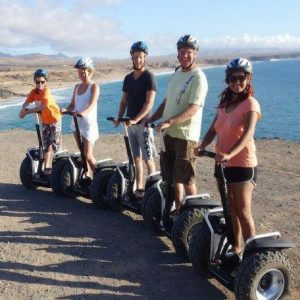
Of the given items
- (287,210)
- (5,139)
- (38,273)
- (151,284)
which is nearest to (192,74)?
(151,284)

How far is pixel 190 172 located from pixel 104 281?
4.50 feet

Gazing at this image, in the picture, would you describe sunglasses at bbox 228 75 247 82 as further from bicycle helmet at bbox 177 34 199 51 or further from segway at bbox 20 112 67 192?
segway at bbox 20 112 67 192

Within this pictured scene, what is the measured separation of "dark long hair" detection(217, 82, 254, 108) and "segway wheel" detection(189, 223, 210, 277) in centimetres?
114

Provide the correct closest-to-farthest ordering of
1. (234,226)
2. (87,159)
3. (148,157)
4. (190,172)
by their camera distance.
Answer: (234,226), (190,172), (148,157), (87,159)

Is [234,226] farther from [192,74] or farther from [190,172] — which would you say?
[192,74]

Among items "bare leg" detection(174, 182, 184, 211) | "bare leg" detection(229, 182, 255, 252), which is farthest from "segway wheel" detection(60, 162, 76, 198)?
"bare leg" detection(229, 182, 255, 252)

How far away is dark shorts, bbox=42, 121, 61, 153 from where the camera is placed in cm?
746

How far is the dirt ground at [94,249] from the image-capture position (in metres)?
4.41

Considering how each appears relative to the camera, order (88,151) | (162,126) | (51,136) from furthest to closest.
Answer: (51,136) → (88,151) → (162,126)

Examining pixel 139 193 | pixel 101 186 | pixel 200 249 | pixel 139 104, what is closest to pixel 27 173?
pixel 101 186

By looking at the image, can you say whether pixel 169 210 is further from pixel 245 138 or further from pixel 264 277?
pixel 245 138

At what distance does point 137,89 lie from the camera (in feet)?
19.4

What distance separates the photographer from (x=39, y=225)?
20.1 feet

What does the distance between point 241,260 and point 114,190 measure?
252cm
